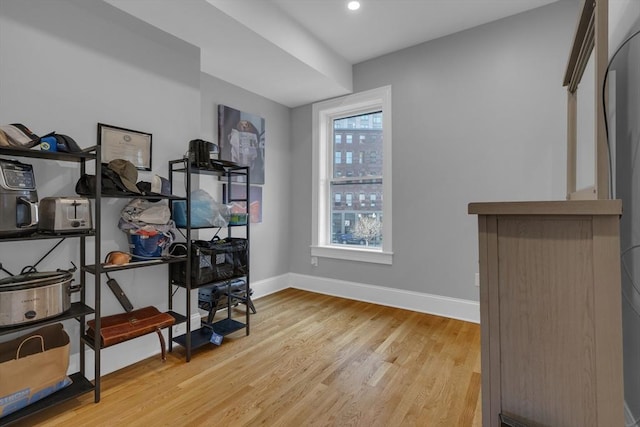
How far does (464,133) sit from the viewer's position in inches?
117

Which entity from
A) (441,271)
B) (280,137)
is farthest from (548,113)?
(280,137)

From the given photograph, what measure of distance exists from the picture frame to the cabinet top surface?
2257mm

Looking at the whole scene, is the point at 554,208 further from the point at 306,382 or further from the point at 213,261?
A: the point at 213,261

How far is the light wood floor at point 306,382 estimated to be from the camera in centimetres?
161

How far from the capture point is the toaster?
1.61 metres

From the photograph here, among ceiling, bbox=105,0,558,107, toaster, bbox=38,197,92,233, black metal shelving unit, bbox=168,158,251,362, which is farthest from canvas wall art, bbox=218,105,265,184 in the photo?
toaster, bbox=38,197,92,233

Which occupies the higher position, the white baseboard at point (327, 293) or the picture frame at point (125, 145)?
the picture frame at point (125, 145)

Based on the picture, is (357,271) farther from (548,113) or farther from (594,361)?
(594,361)

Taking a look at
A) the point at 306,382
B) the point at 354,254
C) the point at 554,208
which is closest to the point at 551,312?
the point at 554,208

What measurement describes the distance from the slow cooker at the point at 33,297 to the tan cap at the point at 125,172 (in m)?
0.60

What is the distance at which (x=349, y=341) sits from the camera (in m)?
2.51

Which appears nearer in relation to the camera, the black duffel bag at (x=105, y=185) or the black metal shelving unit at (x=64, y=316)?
the black metal shelving unit at (x=64, y=316)

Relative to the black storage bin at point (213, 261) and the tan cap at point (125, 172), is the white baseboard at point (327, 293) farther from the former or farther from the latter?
the tan cap at point (125, 172)

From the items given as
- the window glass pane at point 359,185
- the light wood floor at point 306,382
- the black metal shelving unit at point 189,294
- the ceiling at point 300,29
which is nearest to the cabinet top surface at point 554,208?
the light wood floor at point 306,382
